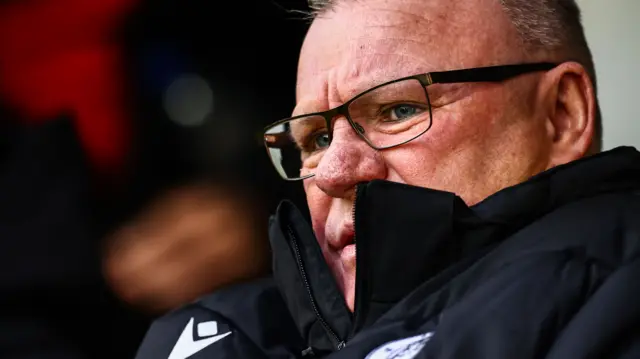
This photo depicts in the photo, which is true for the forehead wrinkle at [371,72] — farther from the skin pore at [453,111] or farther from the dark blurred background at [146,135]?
the dark blurred background at [146,135]

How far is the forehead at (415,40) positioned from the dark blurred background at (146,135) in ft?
2.21

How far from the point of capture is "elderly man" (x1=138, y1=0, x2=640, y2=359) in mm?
858

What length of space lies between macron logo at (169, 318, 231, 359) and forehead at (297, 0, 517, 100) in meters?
0.48

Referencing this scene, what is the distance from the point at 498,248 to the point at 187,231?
3.45ft

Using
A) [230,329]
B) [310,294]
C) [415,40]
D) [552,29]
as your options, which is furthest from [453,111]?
[230,329]

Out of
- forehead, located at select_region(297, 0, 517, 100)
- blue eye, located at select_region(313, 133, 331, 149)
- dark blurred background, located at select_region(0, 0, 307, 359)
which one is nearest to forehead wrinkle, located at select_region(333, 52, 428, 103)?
forehead, located at select_region(297, 0, 517, 100)

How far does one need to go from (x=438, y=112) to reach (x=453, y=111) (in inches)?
1.0

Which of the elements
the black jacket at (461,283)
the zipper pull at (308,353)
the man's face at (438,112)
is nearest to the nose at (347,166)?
the man's face at (438,112)

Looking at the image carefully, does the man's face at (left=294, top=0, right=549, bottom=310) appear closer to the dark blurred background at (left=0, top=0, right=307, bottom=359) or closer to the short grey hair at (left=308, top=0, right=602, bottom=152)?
the short grey hair at (left=308, top=0, right=602, bottom=152)

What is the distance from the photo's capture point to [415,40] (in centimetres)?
124

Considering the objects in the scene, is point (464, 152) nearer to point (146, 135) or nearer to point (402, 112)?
point (402, 112)

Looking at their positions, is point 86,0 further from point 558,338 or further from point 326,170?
point 558,338

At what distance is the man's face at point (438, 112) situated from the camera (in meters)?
1.19

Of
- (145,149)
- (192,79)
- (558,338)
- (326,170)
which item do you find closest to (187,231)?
(145,149)
